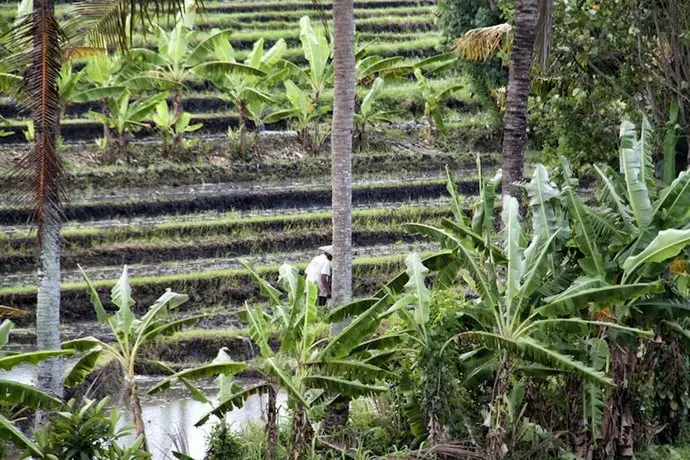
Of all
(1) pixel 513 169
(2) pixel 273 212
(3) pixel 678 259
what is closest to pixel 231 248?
(2) pixel 273 212

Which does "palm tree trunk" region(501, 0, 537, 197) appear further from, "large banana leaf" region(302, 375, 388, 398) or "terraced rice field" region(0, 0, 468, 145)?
Answer: "terraced rice field" region(0, 0, 468, 145)

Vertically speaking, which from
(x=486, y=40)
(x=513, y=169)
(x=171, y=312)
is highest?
(x=486, y=40)

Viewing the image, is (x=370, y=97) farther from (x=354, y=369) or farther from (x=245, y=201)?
(x=354, y=369)

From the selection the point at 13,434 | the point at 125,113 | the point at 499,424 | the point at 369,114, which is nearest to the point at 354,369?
the point at 499,424

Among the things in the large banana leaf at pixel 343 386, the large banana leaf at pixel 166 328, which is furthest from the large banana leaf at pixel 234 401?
the large banana leaf at pixel 166 328

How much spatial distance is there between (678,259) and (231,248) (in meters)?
8.02

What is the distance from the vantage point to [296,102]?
1864 centimetres

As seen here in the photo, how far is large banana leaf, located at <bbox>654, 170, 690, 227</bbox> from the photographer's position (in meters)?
8.62

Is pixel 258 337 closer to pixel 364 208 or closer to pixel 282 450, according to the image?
pixel 282 450

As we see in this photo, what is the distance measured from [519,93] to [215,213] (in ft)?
26.7

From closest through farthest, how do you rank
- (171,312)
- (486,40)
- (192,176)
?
(486,40)
(171,312)
(192,176)

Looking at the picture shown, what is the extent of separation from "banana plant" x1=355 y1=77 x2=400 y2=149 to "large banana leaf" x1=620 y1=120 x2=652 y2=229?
9.72 meters

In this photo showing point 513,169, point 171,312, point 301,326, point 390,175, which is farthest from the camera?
point 390,175

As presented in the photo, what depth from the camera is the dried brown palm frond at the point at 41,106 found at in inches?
312
